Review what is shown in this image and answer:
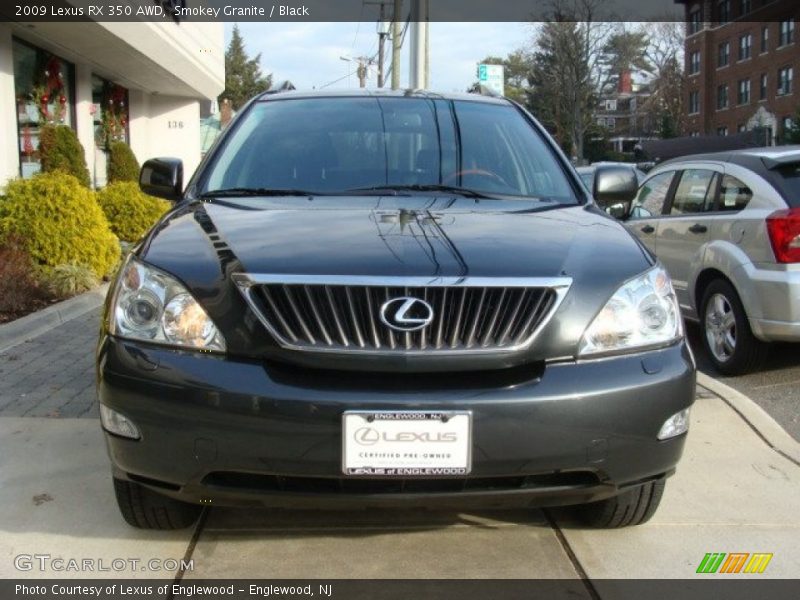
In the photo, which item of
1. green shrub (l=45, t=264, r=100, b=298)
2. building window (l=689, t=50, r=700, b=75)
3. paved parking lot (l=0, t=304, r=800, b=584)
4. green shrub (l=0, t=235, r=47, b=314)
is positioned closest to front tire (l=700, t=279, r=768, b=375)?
paved parking lot (l=0, t=304, r=800, b=584)

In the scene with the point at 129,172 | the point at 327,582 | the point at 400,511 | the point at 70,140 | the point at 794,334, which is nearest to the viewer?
the point at 327,582

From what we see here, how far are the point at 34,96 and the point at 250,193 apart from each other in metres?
11.4

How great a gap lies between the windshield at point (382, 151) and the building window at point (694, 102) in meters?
56.6

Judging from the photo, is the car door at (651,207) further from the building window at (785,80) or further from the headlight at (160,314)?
the building window at (785,80)

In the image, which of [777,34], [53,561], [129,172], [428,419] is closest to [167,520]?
[53,561]

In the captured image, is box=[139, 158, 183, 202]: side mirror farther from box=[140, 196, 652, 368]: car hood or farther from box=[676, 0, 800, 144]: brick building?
box=[676, 0, 800, 144]: brick building

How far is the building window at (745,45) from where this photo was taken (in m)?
49.1

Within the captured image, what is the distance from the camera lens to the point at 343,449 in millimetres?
2514

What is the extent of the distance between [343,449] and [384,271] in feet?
1.82

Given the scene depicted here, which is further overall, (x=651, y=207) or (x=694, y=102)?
(x=694, y=102)

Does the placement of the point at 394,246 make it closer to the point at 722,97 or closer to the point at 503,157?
the point at 503,157

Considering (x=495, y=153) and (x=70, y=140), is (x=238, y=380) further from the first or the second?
(x=70, y=140)

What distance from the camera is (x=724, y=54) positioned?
52.9 m

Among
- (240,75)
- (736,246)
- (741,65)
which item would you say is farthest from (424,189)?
(240,75)
